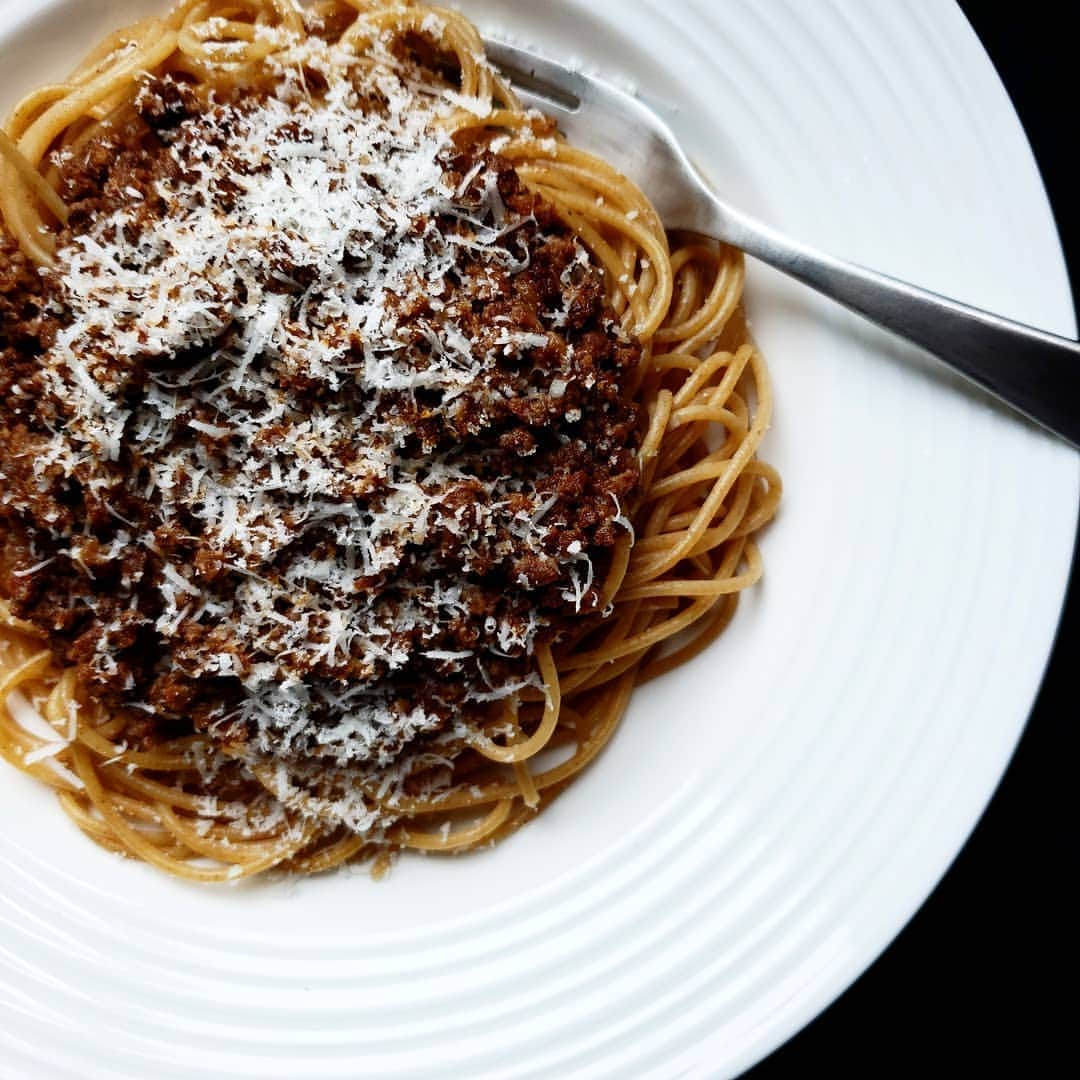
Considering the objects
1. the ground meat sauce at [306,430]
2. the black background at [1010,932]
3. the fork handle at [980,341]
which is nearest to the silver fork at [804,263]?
the fork handle at [980,341]

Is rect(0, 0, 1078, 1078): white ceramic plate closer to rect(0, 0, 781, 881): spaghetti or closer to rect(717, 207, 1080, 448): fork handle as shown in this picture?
rect(717, 207, 1080, 448): fork handle

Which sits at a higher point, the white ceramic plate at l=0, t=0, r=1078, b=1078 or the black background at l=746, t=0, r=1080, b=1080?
the white ceramic plate at l=0, t=0, r=1078, b=1078

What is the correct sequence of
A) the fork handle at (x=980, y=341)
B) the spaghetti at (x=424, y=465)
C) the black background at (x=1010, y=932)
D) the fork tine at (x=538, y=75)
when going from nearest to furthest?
the fork handle at (x=980, y=341)
the spaghetti at (x=424, y=465)
the fork tine at (x=538, y=75)
the black background at (x=1010, y=932)

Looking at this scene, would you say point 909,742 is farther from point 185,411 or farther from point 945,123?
point 185,411

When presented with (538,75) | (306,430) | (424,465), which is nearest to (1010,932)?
(424,465)

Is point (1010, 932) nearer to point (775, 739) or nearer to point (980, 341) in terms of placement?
→ point (775, 739)

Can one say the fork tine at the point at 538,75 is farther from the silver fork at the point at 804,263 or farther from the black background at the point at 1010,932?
the black background at the point at 1010,932

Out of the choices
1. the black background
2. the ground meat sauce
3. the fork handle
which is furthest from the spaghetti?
the black background
